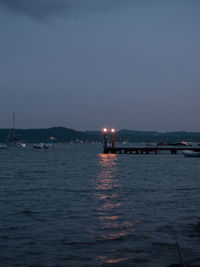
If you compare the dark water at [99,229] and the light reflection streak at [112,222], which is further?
the light reflection streak at [112,222]

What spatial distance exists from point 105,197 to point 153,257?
1248 centimetres

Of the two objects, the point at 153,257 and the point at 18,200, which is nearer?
the point at 153,257

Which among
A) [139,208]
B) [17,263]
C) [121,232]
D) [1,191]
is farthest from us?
[1,191]

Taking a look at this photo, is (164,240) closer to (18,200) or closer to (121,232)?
(121,232)

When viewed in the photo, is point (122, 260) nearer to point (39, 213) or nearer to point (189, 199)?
point (39, 213)

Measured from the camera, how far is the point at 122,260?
35.8 ft

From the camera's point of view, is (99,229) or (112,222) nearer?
(99,229)

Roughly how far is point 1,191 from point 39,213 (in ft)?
31.4

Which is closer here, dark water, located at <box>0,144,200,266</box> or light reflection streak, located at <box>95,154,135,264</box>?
dark water, located at <box>0,144,200,266</box>

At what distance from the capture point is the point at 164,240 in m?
13.0

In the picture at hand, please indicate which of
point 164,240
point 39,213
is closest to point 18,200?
point 39,213

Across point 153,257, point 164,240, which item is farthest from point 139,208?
point 153,257

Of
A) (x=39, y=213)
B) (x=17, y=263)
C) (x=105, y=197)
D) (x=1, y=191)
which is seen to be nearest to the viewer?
(x=17, y=263)

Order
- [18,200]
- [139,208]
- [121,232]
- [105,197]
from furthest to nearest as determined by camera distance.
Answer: [105,197], [18,200], [139,208], [121,232]
